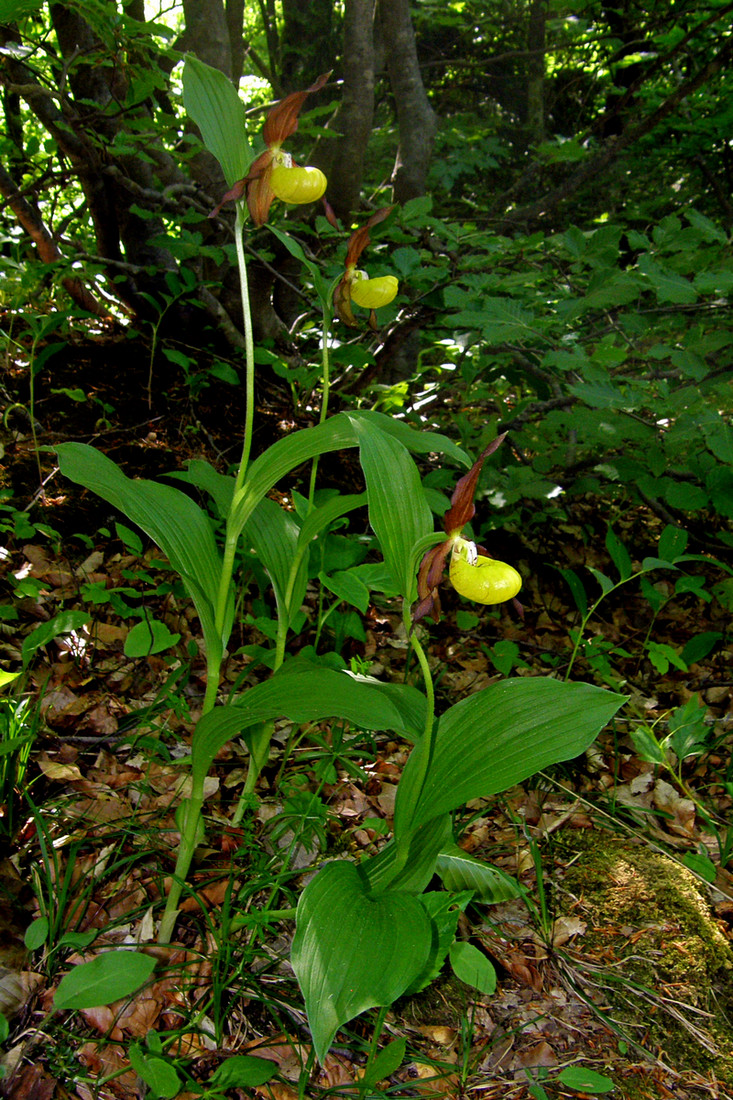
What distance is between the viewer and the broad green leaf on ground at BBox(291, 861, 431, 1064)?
0.89 m

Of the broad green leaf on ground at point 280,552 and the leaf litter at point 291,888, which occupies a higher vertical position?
the broad green leaf on ground at point 280,552

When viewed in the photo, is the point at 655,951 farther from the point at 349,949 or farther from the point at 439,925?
the point at 349,949

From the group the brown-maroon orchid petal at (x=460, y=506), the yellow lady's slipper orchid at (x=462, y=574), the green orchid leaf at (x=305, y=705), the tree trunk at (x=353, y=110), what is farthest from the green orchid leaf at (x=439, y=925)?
the tree trunk at (x=353, y=110)

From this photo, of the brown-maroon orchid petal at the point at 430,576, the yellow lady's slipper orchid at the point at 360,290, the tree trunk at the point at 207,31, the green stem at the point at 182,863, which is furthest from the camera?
the tree trunk at the point at 207,31

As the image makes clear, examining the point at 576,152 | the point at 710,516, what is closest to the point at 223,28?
the point at 576,152

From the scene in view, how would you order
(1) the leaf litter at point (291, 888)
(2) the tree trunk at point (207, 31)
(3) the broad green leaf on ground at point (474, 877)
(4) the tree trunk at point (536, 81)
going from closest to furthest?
(1) the leaf litter at point (291, 888) → (3) the broad green leaf on ground at point (474, 877) → (2) the tree trunk at point (207, 31) → (4) the tree trunk at point (536, 81)

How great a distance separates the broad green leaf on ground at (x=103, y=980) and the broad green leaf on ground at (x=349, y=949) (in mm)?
258

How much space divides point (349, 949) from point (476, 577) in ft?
1.90

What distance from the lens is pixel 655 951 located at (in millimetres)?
1326

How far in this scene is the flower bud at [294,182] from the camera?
1265 millimetres

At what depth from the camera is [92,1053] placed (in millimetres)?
1043

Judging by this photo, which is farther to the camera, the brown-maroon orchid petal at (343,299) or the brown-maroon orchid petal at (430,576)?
the brown-maroon orchid petal at (343,299)

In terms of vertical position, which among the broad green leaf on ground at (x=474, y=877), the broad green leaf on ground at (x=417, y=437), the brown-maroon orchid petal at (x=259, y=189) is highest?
the brown-maroon orchid petal at (x=259, y=189)

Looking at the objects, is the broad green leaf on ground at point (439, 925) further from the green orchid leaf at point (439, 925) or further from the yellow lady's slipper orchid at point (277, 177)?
the yellow lady's slipper orchid at point (277, 177)
